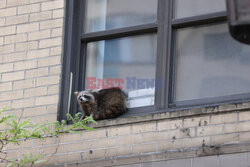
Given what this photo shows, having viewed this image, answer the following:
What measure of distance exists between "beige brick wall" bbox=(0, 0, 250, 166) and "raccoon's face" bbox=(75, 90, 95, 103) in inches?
12.1

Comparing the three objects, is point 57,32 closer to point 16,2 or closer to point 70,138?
point 16,2

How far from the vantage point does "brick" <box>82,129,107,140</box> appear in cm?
510

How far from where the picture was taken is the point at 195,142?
4504 mm

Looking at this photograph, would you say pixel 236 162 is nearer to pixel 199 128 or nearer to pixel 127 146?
pixel 199 128

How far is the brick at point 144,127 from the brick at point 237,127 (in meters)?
0.80

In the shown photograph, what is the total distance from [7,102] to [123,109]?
5.17 ft

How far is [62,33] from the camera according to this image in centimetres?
580

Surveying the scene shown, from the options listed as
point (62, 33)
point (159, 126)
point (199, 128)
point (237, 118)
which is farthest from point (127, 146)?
point (62, 33)

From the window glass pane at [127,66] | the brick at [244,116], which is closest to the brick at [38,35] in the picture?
the window glass pane at [127,66]

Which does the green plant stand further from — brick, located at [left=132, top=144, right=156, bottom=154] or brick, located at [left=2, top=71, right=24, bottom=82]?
brick, located at [left=2, top=71, right=24, bottom=82]

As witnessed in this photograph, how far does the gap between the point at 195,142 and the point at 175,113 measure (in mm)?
386

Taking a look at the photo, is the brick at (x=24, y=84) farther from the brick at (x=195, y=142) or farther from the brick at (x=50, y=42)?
the brick at (x=195, y=142)

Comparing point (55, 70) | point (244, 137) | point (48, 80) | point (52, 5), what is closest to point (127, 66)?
point (55, 70)

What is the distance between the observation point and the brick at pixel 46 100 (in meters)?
5.54
